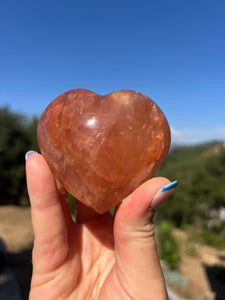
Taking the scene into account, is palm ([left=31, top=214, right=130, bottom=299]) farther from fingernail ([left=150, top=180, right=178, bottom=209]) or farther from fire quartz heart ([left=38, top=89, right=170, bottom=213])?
fingernail ([left=150, top=180, right=178, bottom=209])

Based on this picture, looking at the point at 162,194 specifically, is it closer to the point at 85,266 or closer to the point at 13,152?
the point at 85,266

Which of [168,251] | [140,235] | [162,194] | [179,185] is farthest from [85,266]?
[179,185]

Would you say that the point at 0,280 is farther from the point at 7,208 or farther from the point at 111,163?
the point at 7,208

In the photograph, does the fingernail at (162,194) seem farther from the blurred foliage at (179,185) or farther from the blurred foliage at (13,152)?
the blurred foliage at (13,152)

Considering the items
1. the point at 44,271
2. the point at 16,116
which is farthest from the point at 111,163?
the point at 16,116

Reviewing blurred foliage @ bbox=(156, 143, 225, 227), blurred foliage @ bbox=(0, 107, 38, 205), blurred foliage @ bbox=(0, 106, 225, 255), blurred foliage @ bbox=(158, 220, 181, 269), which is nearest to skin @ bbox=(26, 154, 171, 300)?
blurred foliage @ bbox=(158, 220, 181, 269)

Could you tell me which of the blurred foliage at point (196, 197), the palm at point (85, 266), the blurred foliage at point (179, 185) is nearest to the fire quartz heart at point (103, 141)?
the palm at point (85, 266)

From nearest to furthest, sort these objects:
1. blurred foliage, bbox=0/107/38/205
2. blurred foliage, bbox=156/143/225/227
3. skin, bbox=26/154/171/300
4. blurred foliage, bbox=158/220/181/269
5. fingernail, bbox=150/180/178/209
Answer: fingernail, bbox=150/180/178/209 → skin, bbox=26/154/171/300 → blurred foliage, bbox=158/220/181/269 → blurred foliage, bbox=0/107/38/205 → blurred foliage, bbox=156/143/225/227
